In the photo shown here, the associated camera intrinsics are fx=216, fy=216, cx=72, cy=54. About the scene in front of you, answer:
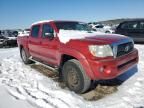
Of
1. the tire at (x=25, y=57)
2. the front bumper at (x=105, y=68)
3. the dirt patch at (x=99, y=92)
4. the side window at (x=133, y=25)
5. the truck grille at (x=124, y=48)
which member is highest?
the side window at (x=133, y=25)

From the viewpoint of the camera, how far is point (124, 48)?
17.3 ft

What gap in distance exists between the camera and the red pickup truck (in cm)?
473

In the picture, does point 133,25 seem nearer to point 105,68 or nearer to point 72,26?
point 72,26

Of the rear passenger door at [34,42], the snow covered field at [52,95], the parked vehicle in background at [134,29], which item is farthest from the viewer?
the parked vehicle in background at [134,29]

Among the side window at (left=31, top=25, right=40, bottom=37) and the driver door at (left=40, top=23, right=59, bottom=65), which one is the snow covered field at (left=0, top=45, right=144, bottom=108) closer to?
the driver door at (left=40, top=23, right=59, bottom=65)

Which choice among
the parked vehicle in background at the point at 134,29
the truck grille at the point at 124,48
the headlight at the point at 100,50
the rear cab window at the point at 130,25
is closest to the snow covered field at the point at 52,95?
the truck grille at the point at 124,48

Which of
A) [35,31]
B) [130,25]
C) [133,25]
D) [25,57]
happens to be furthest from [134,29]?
[35,31]

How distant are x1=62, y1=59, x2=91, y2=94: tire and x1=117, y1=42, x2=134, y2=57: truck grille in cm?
95

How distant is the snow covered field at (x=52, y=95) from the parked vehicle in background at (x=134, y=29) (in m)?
7.41

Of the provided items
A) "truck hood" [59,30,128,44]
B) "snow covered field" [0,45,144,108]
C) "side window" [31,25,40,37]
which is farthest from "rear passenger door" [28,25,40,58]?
"truck hood" [59,30,128,44]

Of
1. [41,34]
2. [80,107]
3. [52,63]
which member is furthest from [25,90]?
[41,34]

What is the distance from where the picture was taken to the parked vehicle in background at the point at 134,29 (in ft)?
44.8

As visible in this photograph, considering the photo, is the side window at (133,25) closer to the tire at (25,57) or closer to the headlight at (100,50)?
the tire at (25,57)

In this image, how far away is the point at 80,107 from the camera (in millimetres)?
4348
